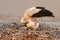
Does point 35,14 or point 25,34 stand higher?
point 35,14

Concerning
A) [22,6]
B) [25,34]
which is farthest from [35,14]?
[22,6]

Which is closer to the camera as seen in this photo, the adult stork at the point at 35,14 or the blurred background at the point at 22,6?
the adult stork at the point at 35,14

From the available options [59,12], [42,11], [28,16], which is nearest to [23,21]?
[28,16]

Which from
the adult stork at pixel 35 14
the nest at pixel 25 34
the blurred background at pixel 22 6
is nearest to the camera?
the nest at pixel 25 34

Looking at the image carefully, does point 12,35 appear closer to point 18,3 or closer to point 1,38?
point 1,38

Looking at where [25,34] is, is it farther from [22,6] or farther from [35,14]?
[22,6]

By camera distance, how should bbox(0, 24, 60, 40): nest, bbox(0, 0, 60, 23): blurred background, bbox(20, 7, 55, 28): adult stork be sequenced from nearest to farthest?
bbox(0, 24, 60, 40): nest → bbox(20, 7, 55, 28): adult stork → bbox(0, 0, 60, 23): blurred background

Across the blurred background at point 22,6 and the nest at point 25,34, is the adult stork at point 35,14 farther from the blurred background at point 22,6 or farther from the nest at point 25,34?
the blurred background at point 22,6

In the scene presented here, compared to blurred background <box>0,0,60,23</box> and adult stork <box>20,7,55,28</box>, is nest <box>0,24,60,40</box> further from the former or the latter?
blurred background <box>0,0,60,23</box>

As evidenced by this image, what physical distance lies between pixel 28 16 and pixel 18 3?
1.39 metres

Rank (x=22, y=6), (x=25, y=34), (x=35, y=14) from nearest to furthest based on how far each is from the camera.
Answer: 1. (x=25, y=34)
2. (x=35, y=14)
3. (x=22, y=6)

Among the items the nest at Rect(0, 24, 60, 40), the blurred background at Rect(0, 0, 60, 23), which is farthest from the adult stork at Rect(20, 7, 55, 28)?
the blurred background at Rect(0, 0, 60, 23)

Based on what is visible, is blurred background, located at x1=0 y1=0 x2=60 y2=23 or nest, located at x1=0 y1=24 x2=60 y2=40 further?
blurred background, located at x1=0 y1=0 x2=60 y2=23

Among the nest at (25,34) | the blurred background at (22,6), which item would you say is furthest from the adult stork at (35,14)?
the blurred background at (22,6)
